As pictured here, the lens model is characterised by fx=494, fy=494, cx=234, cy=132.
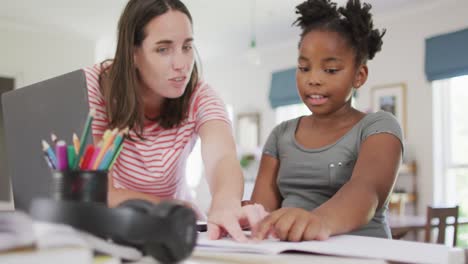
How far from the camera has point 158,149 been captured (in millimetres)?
1042

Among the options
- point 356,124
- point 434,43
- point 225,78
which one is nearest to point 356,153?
point 356,124

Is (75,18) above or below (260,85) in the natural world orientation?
above

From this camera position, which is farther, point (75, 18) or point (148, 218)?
point (75, 18)

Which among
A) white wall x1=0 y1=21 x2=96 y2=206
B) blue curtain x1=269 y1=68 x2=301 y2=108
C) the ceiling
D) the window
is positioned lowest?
the window

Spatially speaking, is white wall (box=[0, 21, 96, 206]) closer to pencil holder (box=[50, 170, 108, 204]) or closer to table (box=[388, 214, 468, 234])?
table (box=[388, 214, 468, 234])

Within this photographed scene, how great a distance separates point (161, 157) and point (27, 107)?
12.6 inches

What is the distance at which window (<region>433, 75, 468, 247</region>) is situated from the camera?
464 cm

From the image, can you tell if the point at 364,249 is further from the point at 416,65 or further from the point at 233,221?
the point at 416,65

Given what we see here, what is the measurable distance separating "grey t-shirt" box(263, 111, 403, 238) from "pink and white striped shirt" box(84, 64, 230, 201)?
185 mm

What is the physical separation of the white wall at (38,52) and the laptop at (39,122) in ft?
17.5

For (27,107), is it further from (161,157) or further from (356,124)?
(356,124)

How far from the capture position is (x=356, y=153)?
37.1 inches

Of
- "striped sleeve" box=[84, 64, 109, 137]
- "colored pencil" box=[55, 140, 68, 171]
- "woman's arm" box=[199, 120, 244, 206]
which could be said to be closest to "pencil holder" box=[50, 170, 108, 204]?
"colored pencil" box=[55, 140, 68, 171]

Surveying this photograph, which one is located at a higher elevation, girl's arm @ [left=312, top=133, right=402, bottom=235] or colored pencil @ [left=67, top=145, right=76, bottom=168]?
colored pencil @ [left=67, top=145, right=76, bottom=168]
